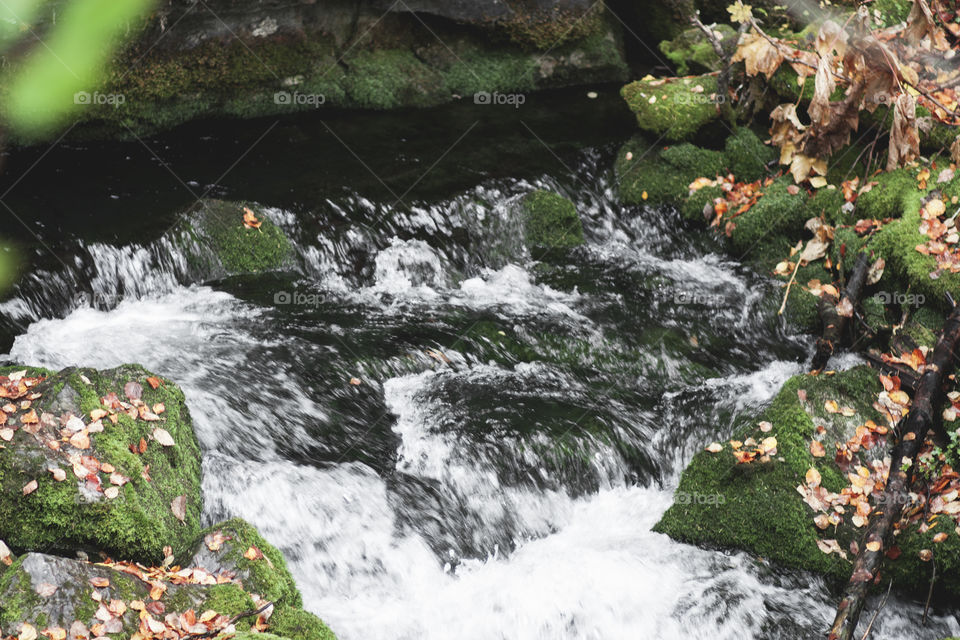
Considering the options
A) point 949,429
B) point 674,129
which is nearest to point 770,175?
point 674,129

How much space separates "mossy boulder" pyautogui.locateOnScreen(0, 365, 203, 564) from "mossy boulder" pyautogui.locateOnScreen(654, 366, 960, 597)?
2.99 m

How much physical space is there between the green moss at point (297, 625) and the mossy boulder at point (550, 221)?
17.4 ft

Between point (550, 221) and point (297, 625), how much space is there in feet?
18.6

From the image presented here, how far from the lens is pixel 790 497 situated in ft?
15.6

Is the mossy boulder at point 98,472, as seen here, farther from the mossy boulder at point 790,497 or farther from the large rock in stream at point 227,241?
the mossy boulder at point 790,497

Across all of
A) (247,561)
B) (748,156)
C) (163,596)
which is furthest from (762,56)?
(163,596)

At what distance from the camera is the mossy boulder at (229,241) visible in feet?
23.7

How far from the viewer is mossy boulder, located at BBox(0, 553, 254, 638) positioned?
10.1 ft

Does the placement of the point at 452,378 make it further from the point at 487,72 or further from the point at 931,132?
the point at 487,72

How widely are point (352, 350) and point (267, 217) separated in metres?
2.23

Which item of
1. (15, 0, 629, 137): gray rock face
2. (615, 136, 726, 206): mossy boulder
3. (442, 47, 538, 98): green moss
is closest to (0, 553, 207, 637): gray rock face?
(615, 136, 726, 206): mossy boulder

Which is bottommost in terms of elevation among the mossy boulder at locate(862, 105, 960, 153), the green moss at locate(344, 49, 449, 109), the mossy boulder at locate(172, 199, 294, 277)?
the mossy boulder at locate(172, 199, 294, 277)

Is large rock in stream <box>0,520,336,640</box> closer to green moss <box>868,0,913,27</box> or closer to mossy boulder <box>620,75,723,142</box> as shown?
mossy boulder <box>620,75,723,142</box>

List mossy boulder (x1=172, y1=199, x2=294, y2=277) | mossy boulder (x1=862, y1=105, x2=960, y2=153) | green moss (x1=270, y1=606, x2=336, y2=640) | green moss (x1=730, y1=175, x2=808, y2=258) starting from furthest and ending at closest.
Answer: green moss (x1=730, y1=175, x2=808, y2=258) → mossy boulder (x1=862, y1=105, x2=960, y2=153) → mossy boulder (x1=172, y1=199, x2=294, y2=277) → green moss (x1=270, y1=606, x2=336, y2=640)
